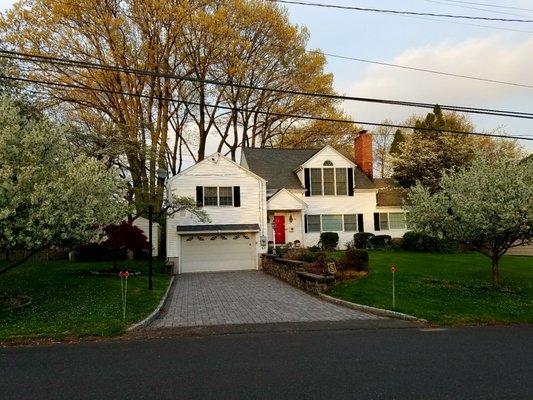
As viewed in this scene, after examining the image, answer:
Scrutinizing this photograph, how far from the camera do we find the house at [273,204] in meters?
27.2

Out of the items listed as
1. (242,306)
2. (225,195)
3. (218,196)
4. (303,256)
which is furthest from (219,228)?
(242,306)

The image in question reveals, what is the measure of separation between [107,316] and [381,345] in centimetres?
679

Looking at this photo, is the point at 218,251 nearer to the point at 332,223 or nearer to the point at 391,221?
the point at 332,223

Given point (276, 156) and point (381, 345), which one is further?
point (276, 156)

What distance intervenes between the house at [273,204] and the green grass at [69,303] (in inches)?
208

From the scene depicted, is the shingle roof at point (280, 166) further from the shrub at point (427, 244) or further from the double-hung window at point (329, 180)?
the shrub at point (427, 244)

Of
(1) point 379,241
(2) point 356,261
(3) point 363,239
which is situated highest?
(3) point 363,239

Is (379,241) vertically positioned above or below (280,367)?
above

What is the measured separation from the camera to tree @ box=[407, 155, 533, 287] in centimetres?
1512

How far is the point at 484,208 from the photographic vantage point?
15344 mm

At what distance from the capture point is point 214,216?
27391mm

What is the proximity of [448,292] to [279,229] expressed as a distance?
15.6 metres

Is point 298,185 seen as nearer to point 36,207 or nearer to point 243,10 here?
point 243,10

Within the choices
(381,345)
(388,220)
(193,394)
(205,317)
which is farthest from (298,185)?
(193,394)
